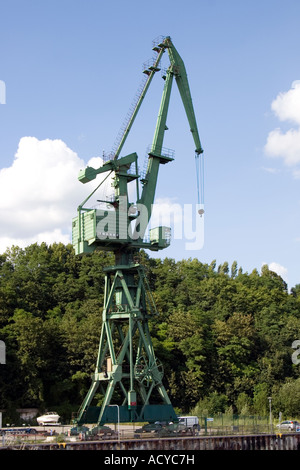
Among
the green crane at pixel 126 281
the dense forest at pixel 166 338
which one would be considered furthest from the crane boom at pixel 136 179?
the dense forest at pixel 166 338

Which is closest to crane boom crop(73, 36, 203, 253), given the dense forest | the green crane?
the green crane

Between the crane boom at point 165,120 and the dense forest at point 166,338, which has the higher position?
the crane boom at point 165,120

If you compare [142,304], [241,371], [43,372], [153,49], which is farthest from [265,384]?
[153,49]

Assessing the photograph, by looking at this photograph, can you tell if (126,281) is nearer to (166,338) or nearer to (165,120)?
(165,120)

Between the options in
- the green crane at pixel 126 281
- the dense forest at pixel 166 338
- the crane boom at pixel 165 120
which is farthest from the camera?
the dense forest at pixel 166 338

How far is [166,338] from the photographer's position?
288 feet

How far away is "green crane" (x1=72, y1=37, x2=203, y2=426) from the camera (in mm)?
51656

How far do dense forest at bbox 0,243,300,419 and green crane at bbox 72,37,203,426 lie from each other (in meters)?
19.8

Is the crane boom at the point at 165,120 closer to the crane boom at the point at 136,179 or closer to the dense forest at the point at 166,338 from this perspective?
the crane boom at the point at 136,179

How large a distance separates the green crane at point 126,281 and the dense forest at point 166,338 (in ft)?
65.1

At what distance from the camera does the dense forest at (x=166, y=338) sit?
7462 cm

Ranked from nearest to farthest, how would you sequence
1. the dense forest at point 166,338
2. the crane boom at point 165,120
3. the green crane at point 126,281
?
the green crane at point 126,281
the crane boom at point 165,120
the dense forest at point 166,338

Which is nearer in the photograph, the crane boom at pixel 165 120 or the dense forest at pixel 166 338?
the crane boom at pixel 165 120
